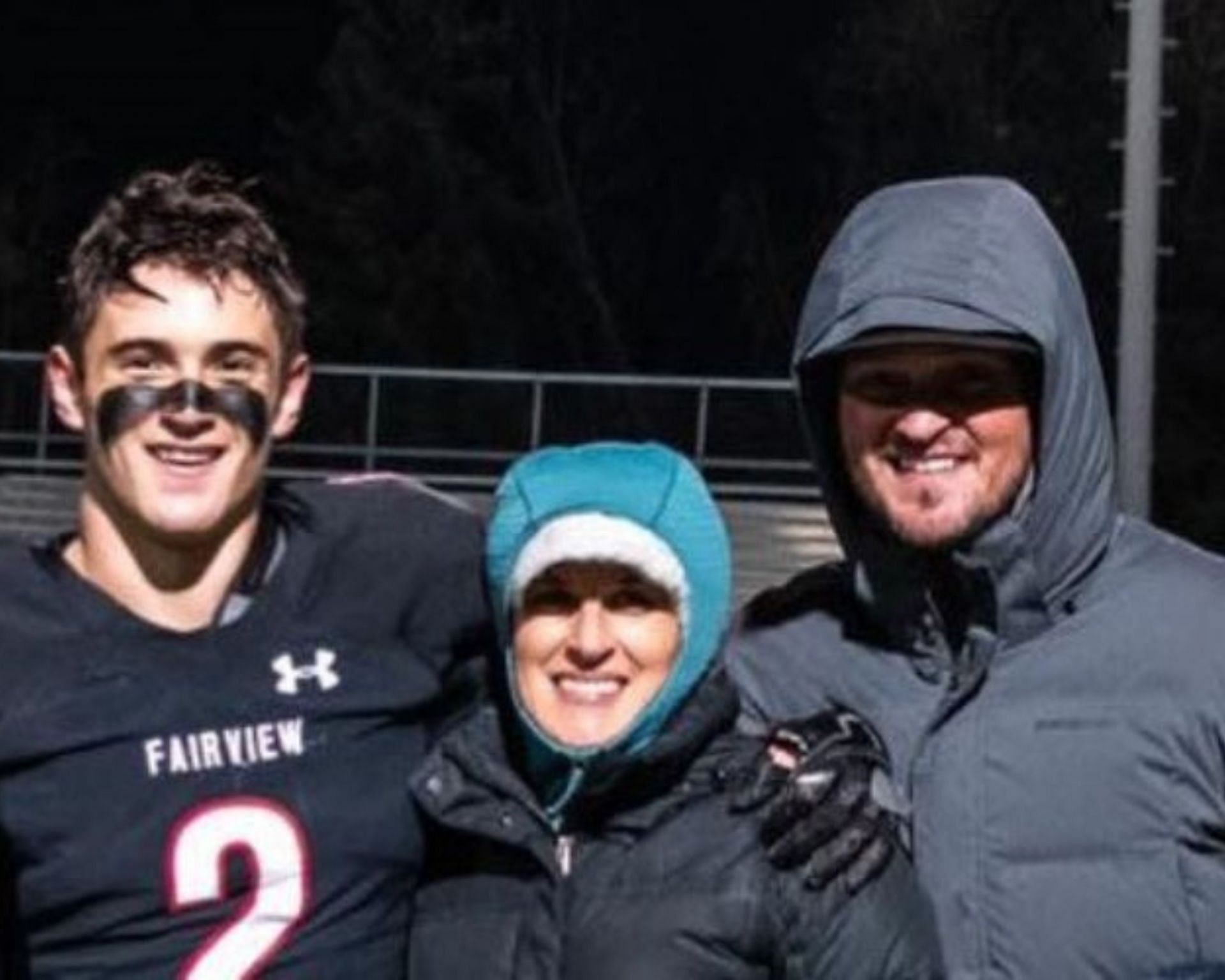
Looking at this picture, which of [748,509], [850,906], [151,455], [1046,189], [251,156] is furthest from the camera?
[251,156]

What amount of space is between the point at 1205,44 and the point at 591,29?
411 centimetres

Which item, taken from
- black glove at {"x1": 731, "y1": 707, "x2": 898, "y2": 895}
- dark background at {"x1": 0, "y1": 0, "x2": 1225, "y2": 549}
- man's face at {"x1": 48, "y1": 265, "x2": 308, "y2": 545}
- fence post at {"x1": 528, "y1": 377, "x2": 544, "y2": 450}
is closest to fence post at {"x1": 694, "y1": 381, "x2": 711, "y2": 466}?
fence post at {"x1": 528, "y1": 377, "x2": 544, "y2": 450}

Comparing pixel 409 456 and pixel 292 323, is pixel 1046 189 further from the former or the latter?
pixel 292 323

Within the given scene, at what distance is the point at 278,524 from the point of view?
3059 mm

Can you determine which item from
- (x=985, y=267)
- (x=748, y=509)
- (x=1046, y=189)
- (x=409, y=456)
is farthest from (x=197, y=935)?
(x=1046, y=189)

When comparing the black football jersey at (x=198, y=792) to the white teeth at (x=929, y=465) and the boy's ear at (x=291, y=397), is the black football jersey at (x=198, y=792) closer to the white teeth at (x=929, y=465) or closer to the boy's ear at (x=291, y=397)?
the boy's ear at (x=291, y=397)

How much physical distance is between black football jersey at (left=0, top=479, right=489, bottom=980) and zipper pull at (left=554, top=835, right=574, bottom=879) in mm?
182

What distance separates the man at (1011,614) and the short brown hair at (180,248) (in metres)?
0.47

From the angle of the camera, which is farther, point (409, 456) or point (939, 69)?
point (939, 69)

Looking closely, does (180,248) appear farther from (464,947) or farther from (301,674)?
(464,947)

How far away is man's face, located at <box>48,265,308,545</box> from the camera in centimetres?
288

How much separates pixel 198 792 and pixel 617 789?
370 mm

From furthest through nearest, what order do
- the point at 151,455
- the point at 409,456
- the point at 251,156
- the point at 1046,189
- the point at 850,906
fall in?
the point at 251,156 → the point at 1046,189 → the point at 409,456 → the point at 151,455 → the point at 850,906

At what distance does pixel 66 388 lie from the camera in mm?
2975
